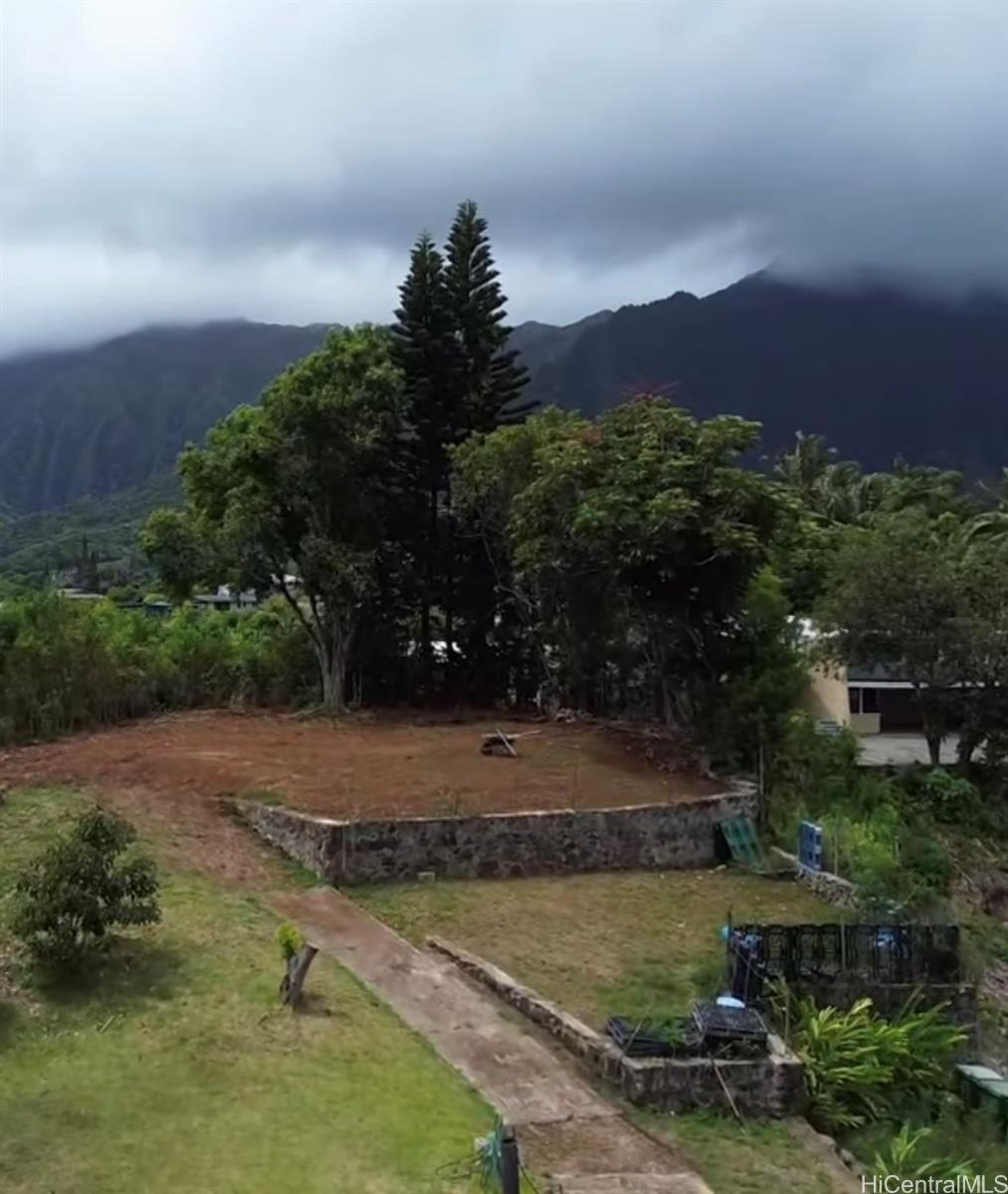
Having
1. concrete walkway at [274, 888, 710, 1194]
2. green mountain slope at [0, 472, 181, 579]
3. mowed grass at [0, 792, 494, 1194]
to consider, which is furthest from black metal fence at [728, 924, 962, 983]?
green mountain slope at [0, 472, 181, 579]

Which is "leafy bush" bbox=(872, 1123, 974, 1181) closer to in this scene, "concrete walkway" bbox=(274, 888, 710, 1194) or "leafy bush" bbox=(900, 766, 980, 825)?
"concrete walkway" bbox=(274, 888, 710, 1194)

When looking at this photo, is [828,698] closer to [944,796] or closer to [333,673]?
[944,796]

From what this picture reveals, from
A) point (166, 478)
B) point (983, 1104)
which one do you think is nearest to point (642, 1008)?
point (983, 1104)

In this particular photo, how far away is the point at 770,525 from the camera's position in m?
16.6

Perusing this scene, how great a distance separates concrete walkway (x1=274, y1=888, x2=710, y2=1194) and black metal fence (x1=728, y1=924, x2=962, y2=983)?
87.1 inches

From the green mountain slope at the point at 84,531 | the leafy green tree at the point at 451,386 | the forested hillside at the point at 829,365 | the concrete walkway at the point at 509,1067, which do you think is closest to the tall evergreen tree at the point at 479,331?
the leafy green tree at the point at 451,386

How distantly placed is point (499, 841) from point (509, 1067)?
472 centimetres

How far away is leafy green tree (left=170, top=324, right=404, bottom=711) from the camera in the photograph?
64.5ft

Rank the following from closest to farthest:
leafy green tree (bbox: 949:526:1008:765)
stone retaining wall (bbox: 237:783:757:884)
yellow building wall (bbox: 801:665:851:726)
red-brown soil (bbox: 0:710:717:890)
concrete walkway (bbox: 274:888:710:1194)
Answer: concrete walkway (bbox: 274:888:710:1194), stone retaining wall (bbox: 237:783:757:884), red-brown soil (bbox: 0:710:717:890), leafy green tree (bbox: 949:526:1008:765), yellow building wall (bbox: 801:665:851:726)

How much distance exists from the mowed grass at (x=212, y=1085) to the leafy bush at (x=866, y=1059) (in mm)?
2704

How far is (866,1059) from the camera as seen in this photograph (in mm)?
8984

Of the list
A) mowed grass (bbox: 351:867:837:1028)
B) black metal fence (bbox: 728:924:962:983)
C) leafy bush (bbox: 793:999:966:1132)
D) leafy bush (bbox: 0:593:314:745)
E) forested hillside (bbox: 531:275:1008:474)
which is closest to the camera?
leafy bush (bbox: 793:999:966:1132)

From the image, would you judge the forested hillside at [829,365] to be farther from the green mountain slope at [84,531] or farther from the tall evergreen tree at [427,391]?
the tall evergreen tree at [427,391]

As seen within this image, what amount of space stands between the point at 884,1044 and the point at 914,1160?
1.30m
